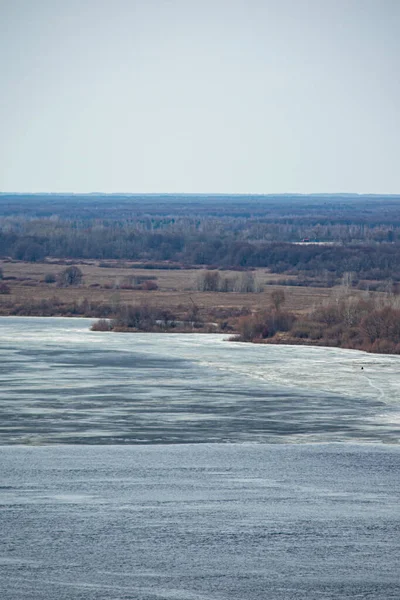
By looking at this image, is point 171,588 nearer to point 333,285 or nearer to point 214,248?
point 333,285

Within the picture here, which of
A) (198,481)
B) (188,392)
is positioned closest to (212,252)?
(188,392)

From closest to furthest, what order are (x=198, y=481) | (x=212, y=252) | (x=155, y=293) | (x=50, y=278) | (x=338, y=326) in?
1. (x=198, y=481)
2. (x=338, y=326)
3. (x=155, y=293)
4. (x=50, y=278)
5. (x=212, y=252)

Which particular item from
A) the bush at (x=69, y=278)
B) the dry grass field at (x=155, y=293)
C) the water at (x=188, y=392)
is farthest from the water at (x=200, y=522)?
the bush at (x=69, y=278)

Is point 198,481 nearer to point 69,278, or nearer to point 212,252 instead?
point 69,278

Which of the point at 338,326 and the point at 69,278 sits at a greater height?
the point at 338,326

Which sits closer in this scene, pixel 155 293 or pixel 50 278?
pixel 155 293

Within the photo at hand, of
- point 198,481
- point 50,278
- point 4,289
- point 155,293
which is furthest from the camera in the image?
point 50,278

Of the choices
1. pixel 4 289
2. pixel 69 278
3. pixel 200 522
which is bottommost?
pixel 69 278
